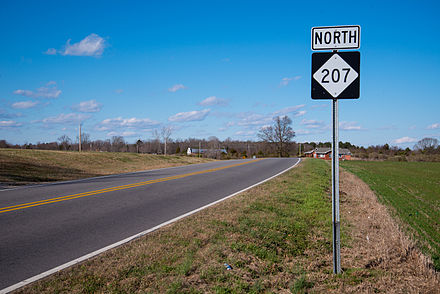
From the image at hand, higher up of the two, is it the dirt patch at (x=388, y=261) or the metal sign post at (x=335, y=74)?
the metal sign post at (x=335, y=74)

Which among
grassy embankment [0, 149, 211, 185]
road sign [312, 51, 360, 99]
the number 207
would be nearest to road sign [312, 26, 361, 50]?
road sign [312, 51, 360, 99]

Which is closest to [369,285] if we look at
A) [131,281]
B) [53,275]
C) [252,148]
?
[131,281]

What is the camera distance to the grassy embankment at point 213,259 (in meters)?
3.94

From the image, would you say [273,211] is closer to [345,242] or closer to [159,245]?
[345,242]

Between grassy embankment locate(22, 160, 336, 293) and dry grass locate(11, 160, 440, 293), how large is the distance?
0.01m

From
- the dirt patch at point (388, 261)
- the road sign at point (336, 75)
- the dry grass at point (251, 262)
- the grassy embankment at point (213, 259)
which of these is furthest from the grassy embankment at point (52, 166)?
the road sign at point (336, 75)

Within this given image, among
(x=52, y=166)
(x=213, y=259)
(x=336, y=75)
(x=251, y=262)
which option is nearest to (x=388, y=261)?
(x=251, y=262)

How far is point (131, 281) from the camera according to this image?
399 centimetres

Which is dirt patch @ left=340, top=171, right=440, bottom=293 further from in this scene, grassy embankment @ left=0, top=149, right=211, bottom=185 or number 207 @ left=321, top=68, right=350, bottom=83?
grassy embankment @ left=0, top=149, right=211, bottom=185

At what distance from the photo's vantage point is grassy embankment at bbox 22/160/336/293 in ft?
12.9

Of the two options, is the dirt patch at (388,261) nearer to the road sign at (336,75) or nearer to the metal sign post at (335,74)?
the metal sign post at (335,74)

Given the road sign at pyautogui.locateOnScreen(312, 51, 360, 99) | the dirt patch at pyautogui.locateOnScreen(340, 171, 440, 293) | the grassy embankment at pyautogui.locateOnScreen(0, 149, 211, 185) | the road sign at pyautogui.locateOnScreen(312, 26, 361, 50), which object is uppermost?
the road sign at pyautogui.locateOnScreen(312, 26, 361, 50)

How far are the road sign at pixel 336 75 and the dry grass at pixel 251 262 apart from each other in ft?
8.37

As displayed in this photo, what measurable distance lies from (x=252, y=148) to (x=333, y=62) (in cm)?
10847
